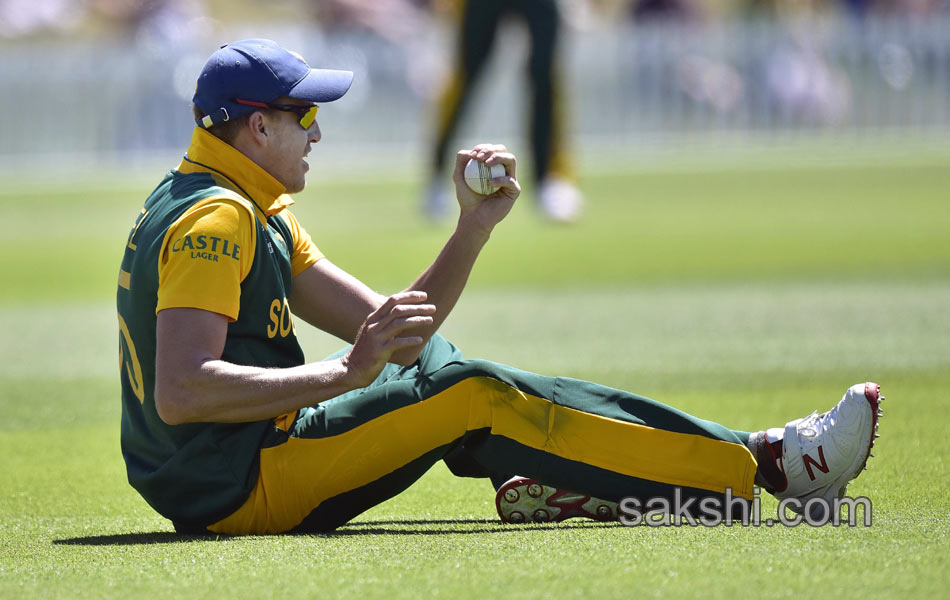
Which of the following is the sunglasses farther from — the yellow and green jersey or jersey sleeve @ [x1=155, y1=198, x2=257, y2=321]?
jersey sleeve @ [x1=155, y1=198, x2=257, y2=321]

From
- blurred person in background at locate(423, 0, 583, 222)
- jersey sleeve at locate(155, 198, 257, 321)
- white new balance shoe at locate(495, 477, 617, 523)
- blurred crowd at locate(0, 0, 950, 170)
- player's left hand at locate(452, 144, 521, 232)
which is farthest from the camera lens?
blurred crowd at locate(0, 0, 950, 170)

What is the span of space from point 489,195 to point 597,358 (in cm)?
338

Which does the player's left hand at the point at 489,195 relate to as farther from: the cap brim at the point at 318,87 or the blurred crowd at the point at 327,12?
the blurred crowd at the point at 327,12

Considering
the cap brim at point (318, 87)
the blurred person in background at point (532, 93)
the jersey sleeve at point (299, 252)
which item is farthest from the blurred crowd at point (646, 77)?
the cap brim at point (318, 87)

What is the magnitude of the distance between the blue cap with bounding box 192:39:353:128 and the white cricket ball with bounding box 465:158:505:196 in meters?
0.50

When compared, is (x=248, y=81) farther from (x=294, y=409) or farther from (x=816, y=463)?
(x=816, y=463)

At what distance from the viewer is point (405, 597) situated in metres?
3.18

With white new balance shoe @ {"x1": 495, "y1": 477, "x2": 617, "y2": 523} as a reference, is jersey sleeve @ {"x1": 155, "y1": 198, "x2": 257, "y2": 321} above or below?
above

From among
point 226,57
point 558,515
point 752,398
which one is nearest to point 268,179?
point 226,57

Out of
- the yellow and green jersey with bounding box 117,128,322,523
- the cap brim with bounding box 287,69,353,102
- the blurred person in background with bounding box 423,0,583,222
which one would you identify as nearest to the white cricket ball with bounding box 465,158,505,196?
the cap brim with bounding box 287,69,353,102

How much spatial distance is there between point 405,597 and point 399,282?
25.1 feet

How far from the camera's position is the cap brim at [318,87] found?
160 inches

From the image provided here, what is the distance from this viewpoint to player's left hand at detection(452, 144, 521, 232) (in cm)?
430

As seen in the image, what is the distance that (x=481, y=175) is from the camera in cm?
434
